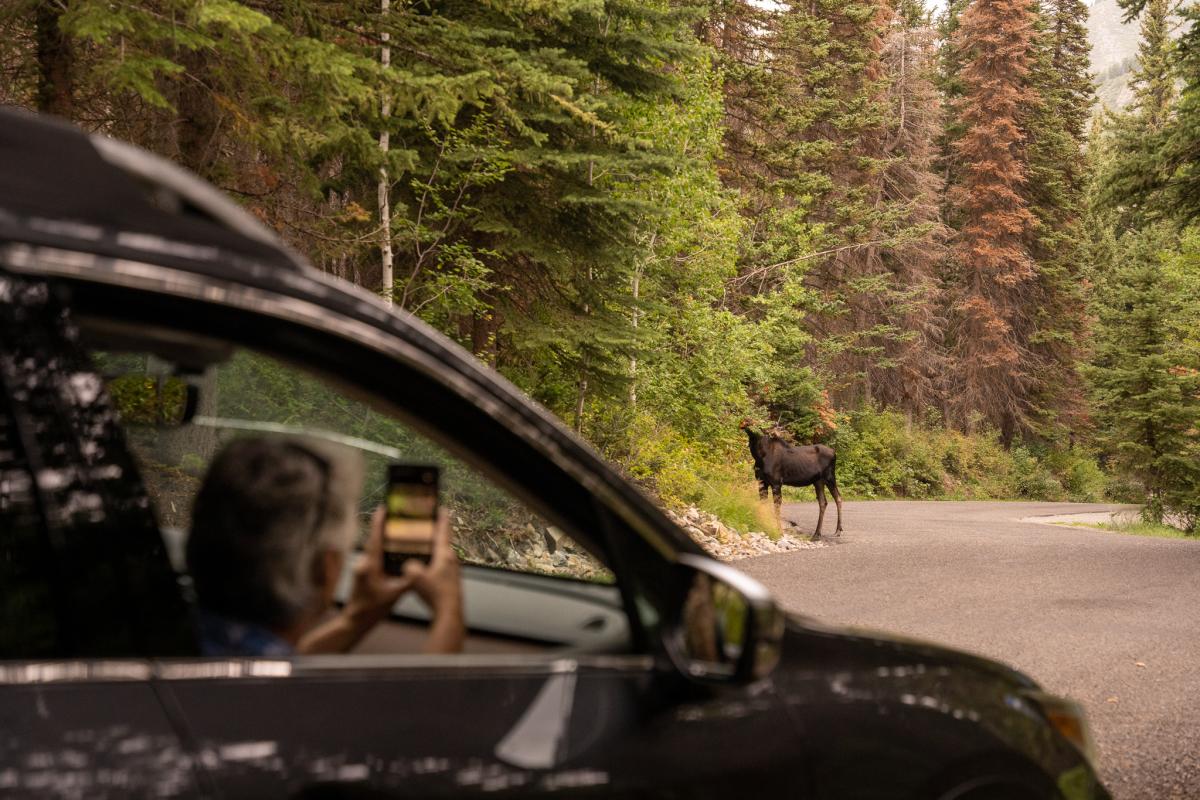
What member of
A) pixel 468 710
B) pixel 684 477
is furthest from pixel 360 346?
pixel 684 477

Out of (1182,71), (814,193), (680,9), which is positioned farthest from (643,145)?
(814,193)

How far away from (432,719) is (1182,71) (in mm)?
18881

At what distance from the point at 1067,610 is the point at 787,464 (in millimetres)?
12333

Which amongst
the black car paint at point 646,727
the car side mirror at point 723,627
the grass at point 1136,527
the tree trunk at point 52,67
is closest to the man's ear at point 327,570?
the black car paint at point 646,727

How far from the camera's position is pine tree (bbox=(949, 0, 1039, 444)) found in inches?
2291

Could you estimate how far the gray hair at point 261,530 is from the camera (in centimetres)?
182

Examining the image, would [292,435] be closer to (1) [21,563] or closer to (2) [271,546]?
(2) [271,546]

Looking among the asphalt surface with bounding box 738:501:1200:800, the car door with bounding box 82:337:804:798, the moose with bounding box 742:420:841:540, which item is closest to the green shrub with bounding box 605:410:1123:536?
the moose with bounding box 742:420:841:540

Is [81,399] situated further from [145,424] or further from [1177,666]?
[1177,666]

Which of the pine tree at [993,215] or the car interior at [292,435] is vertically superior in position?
the pine tree at [993,215]

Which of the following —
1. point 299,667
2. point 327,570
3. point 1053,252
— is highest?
point 1053,252

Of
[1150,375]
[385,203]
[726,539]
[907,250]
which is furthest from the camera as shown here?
[907,250]

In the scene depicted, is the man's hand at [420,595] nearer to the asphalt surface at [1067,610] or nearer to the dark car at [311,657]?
the dark car at [311,657]

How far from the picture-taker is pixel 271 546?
6.04ft
